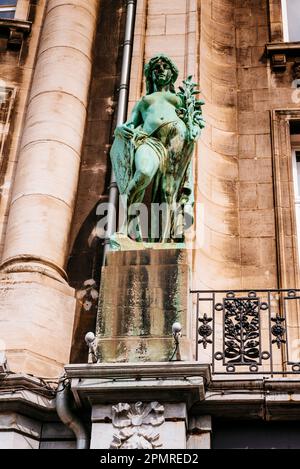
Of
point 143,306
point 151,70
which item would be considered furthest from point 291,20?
point 143,306

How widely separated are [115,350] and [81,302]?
→ 70.0 inches

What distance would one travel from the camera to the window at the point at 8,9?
15.0 m

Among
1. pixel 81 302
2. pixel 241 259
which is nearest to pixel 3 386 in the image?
pixel 81 302

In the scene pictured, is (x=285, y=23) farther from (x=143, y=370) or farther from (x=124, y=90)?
(x=143, y=370)

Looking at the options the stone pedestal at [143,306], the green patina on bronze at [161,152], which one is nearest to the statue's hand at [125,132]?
the green patina on bronze at [161,152]

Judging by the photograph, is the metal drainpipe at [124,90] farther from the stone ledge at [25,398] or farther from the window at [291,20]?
the window at [291,20]

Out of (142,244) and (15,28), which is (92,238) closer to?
(142,244)

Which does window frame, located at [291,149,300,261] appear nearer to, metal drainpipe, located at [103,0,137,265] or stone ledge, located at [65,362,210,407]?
metal drainpipe, located at [103,0,137,265]

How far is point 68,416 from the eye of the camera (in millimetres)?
9164

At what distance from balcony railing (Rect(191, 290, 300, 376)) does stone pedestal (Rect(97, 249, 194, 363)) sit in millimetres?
394

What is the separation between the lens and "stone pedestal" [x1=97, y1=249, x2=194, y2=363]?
30.5 feet

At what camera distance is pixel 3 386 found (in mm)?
9352

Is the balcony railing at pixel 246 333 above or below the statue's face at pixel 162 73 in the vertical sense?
below

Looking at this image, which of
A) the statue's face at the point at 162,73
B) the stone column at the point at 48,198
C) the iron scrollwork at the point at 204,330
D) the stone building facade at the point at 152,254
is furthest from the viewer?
the statue's face at the point at 162,73
